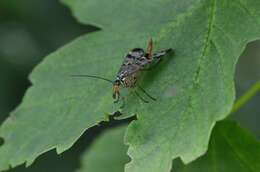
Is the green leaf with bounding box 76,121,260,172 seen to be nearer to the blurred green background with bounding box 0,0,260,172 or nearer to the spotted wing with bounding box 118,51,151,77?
the spotted wing with bounding box 118,51,151,77

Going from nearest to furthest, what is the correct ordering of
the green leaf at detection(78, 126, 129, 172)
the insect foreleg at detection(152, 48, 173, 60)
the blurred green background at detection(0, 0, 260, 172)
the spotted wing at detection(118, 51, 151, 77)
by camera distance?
the insect foreleg at detection(152, 48, 173, 60)
the spotted wing at detection(118, 51, 151, 77)
the green leaf at detection(78, 126, 129, 172)
the blurred green background at detection(0, 0, 260, 172)

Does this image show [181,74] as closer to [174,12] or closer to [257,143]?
[174,12]

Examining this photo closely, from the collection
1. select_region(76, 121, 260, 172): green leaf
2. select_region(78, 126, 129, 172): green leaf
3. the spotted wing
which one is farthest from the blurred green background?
the spotted wing

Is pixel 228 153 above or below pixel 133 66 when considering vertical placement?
below

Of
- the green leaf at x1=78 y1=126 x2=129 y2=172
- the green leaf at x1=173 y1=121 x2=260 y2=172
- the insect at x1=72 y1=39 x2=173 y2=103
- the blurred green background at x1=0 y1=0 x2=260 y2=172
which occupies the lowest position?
the blurred green background at x1=0 y1=0 x2=260 y2=172

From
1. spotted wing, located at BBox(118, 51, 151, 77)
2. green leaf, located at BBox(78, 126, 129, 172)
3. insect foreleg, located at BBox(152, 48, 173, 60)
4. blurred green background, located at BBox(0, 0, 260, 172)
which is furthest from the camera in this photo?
blurred green background, located at BBox(0, 0, 260, 172)

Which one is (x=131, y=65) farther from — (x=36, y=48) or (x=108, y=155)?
(x=36, y=48)

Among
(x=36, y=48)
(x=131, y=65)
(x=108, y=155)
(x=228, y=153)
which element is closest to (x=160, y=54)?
(x=131, y=65)
